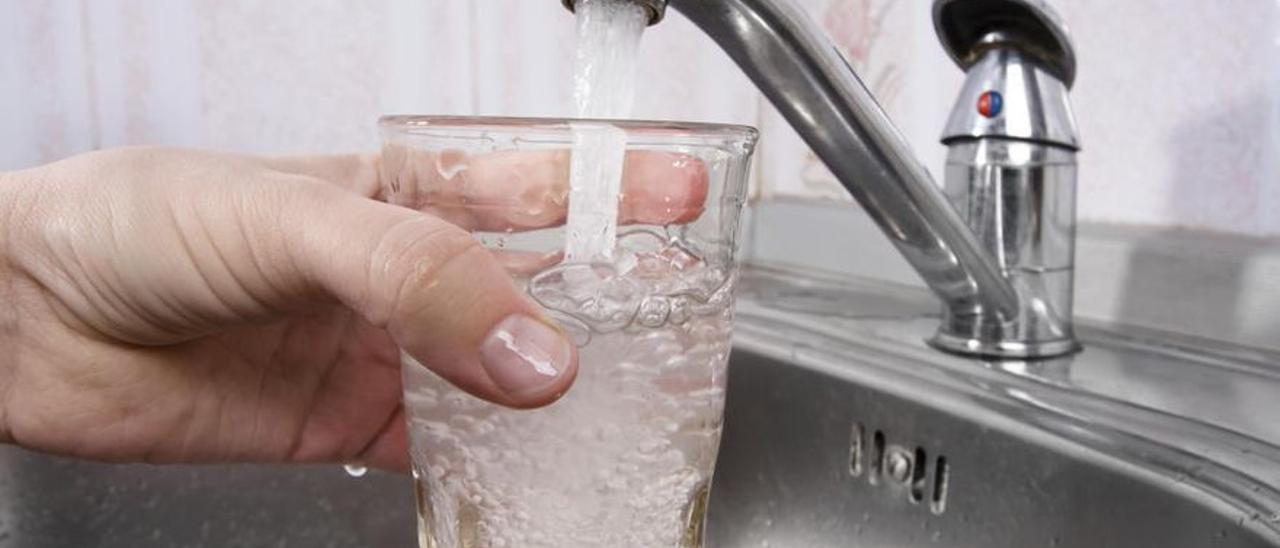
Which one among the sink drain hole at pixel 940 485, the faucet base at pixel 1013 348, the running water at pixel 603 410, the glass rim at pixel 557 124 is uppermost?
the glass rim at pixel 557 124

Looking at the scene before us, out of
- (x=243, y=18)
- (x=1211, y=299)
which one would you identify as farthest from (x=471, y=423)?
(x=243, y=18)

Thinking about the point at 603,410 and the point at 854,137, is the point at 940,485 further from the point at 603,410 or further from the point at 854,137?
the point at 603,410

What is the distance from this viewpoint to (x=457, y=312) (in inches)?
12.0

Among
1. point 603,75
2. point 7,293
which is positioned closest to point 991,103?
point 603,75

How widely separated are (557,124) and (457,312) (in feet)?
A: 0.20

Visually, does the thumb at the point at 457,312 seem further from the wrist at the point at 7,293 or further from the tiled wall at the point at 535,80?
the tiled wall at the point at 535,80

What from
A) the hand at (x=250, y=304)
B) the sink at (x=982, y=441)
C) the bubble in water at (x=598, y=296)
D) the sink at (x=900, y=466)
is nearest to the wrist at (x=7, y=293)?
the hand at (x=250, y=304)

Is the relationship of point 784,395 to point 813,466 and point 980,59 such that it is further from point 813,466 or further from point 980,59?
point 980,59

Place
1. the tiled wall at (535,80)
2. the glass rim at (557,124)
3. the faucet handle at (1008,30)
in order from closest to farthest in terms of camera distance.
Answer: the glass rim at (557,124) → the faucet handle at (1008,30) → the tiled wall at (535,80)

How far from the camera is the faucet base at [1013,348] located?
59 cm

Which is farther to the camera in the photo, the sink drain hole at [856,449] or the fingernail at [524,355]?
the sink drain hole at [856,449]

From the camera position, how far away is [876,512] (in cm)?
59

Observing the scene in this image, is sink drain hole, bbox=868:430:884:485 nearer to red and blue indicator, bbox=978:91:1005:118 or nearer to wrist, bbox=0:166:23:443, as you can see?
red and blue indicator, bbox=978:91:1005:118

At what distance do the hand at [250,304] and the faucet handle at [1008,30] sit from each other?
294 mm
